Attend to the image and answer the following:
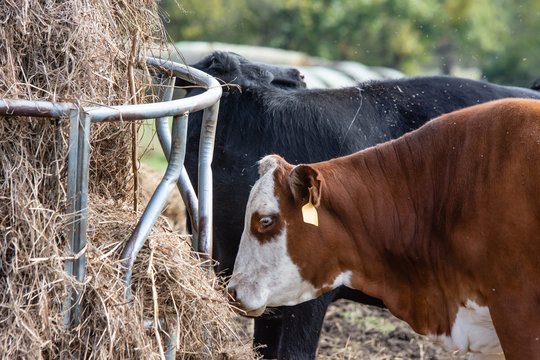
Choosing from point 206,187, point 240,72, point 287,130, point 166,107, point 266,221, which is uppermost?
point 166,107

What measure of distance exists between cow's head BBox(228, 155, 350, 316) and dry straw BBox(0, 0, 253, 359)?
48 cm

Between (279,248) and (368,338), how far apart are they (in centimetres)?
245

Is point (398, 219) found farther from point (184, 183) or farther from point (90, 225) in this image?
point (90, 225)

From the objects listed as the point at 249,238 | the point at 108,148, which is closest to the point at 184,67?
the point at 108,148

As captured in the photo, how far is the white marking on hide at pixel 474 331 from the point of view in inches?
127

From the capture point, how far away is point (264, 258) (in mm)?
3365

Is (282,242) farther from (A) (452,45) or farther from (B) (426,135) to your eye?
(A) (452,45)

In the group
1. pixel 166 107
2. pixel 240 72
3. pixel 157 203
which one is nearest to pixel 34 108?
pixel 166 107

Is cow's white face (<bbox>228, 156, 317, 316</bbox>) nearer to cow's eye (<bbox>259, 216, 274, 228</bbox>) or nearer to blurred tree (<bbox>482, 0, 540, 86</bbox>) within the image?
cow's eye (<bbox>259, 216, 274, 228</bbox>)

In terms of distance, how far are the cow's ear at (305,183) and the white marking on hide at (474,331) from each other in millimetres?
833

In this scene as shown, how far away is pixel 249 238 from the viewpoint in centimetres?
339

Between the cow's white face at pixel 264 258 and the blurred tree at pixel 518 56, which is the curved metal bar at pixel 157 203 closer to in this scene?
the cow's white face at pixel 264 258

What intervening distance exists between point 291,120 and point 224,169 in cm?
49

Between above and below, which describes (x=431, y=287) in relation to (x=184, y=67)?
below
